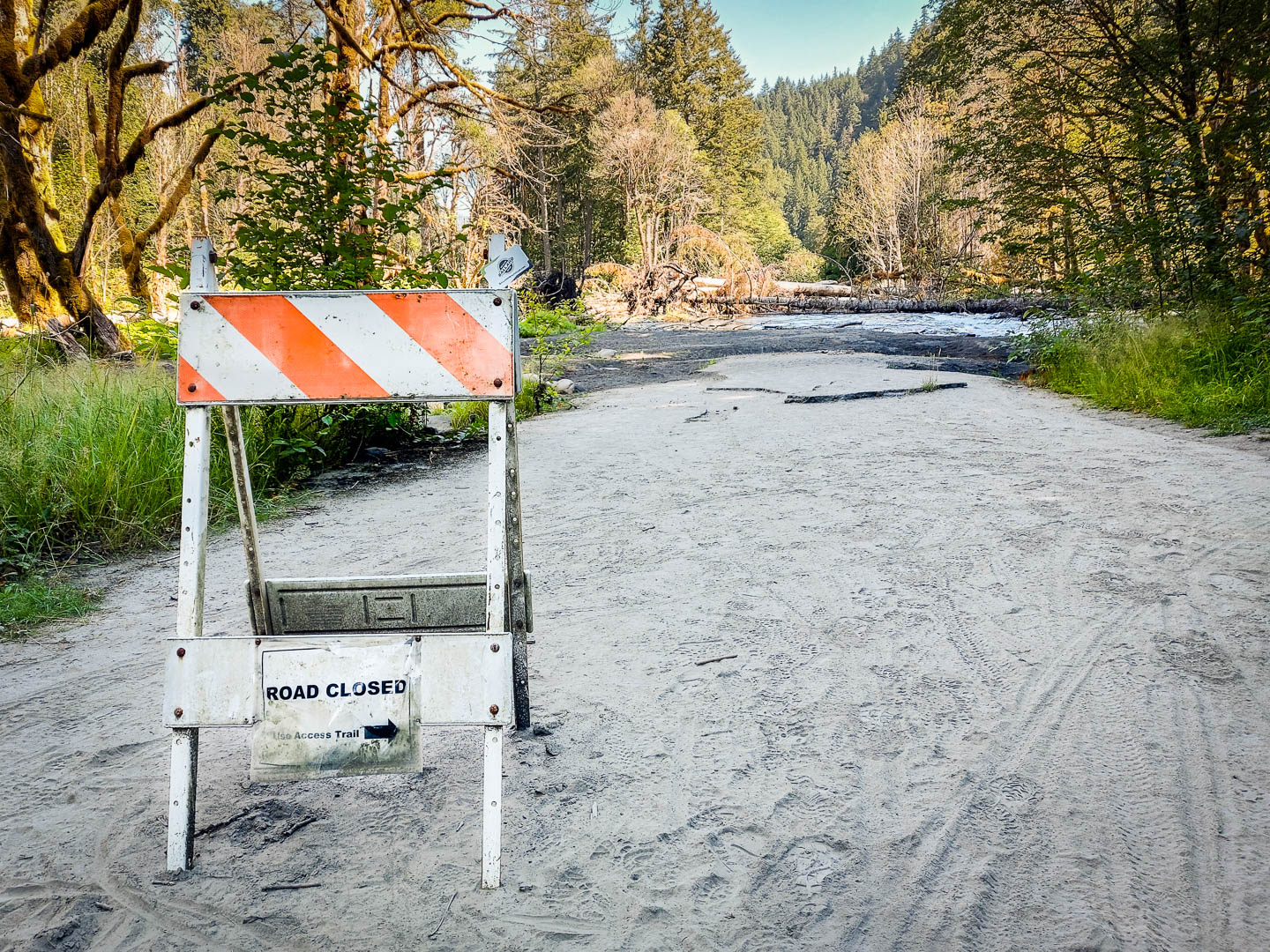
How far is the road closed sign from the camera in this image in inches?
70.8

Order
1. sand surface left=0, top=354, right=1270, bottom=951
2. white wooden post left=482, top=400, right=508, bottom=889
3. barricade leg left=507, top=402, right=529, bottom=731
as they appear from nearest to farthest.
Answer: sand surface left=0, top=354, right=1270, bottom=951
white wooden post left=482, top=400, right=508, bottom=889
barricade leg left=507, top=402, right=529, bottom=731

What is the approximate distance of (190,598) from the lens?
185 centimetres

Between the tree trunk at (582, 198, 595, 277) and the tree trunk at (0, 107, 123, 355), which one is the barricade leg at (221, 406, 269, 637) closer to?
the tree trunk at (0, 107, 123, 355)

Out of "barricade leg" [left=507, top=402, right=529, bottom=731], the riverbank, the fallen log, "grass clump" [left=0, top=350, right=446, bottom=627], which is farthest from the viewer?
the fallen log

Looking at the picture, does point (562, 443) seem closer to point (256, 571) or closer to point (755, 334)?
point (256, 571)

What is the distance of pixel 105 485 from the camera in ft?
14.6

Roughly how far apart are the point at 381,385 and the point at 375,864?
112 centimetres

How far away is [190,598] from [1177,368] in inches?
327

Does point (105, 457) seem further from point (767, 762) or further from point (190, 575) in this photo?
point (767, 762)

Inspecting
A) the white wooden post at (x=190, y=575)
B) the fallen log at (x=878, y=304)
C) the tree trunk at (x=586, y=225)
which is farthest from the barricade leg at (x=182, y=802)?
the tree trunk at (x=586, y=225)

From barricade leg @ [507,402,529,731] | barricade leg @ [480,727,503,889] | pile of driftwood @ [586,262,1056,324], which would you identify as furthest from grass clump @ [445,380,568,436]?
pile of driftwood @ [586,262,1056,324]

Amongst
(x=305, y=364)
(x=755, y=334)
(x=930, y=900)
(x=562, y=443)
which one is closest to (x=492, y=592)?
(x=305, y=364)

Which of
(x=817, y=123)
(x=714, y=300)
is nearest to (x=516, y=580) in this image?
(x=714, y=300)

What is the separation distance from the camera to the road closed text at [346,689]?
5.92ft
